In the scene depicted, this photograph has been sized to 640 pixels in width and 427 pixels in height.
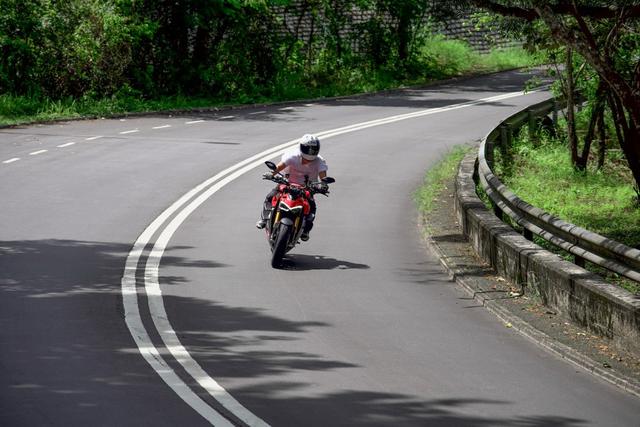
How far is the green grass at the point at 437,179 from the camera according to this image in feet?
61.9

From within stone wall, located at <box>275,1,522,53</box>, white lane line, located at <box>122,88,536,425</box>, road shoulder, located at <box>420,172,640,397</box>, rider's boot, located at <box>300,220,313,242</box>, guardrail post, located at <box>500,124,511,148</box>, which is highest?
stone wall, located at <box>275,1,522,53</box>

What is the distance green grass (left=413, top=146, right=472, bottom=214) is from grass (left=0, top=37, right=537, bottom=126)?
10.8 feet

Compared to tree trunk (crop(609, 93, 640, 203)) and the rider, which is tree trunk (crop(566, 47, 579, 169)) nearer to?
tree trunk (crop(609, 93, 640, 203))

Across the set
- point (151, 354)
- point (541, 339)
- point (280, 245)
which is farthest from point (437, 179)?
point (151, 354)

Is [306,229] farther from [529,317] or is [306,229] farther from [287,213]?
[529,317]

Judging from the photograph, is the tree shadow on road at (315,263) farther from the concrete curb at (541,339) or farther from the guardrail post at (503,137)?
the guardrail post at (503,137)

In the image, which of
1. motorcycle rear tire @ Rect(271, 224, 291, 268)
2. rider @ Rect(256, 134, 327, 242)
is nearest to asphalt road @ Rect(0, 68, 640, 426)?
motorcycle rear tire @ Rect(271, 224, 291, 268)

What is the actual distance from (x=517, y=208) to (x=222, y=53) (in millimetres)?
25157

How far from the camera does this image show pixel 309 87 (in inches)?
1581

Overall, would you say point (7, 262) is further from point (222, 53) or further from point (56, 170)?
point (222, 53)

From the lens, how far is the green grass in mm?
18859

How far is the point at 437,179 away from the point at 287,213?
7.27 meters

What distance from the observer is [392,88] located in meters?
41.4

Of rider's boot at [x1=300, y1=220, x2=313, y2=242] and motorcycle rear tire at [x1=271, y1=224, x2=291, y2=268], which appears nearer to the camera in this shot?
motorcycle rear tire at [x1=271, y1=224, x2=291, y2=268]
